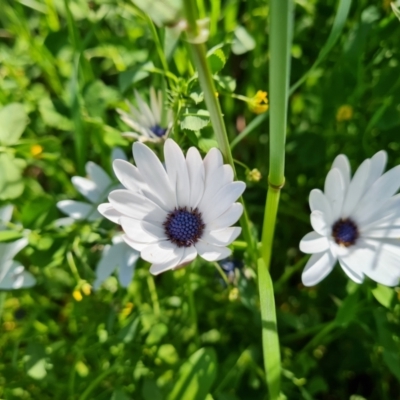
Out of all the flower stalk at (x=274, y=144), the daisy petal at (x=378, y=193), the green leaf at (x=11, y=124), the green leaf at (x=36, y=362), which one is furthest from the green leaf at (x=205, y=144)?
the green leaf at (x=36, y=362)

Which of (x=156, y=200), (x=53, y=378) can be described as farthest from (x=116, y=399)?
(x=156, y=200)

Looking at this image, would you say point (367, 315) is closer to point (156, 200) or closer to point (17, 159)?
point (156, 200)

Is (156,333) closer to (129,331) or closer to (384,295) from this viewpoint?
(129,331)

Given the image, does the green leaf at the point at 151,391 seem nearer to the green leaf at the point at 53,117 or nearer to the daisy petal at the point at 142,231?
the daisy petal at the point at 142,231

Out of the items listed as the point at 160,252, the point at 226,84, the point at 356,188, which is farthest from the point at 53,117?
the point at 356,188

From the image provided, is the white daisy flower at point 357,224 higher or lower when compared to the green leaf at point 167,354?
higher

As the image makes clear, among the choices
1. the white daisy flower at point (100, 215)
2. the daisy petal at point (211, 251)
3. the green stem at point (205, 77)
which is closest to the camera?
the green stem at point (205, 77)

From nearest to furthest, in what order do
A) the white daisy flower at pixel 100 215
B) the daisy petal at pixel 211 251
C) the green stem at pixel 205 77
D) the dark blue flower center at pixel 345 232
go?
the green stem at pixel 205 77, the daisy petal at pixel 211 251, the dark blue flower center at pixel 345 232, the white daisy flower at pixel 100 215

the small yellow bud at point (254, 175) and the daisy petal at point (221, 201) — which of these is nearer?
the daisy petal at point (221, 201)

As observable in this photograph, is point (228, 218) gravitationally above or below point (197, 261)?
above
